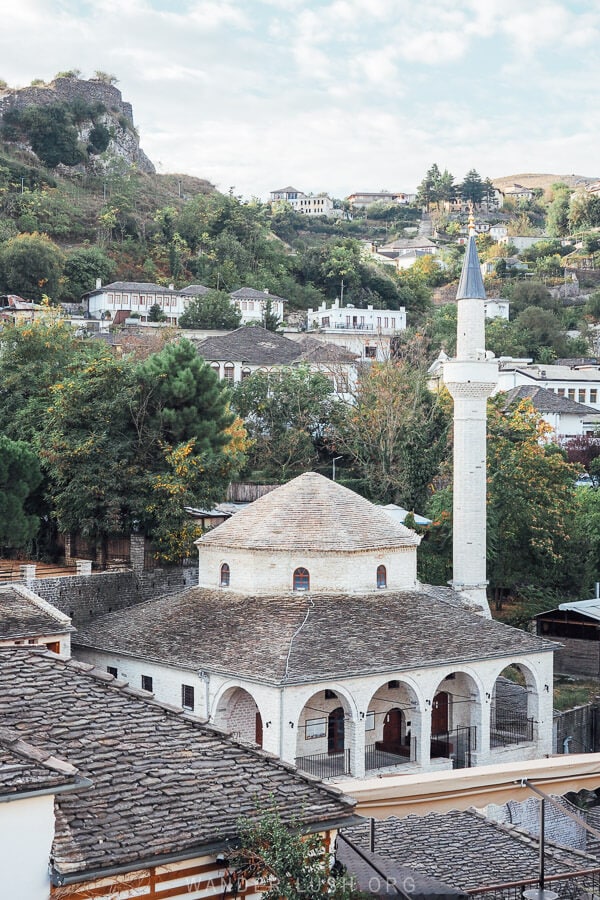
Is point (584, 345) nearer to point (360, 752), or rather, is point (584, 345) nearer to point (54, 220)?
point (54, 220)

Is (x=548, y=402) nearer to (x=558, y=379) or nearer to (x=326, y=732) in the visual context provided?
(x=558, y=379)

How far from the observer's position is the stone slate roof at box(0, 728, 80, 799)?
820 cm

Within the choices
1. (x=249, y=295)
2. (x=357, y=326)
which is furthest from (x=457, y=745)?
(x=249, y=295)

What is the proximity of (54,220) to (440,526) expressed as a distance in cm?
5973

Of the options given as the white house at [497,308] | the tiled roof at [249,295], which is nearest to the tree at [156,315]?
the tiled roof at [249,295]

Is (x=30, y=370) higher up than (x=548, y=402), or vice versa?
(x=30, y=370)

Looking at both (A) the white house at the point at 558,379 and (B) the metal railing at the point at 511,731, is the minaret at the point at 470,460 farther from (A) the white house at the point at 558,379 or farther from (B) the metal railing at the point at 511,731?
(A) the white house at the point at 558,379

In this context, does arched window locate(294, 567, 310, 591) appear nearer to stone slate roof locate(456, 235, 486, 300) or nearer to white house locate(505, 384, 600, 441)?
stone slate roof locate(456, 235, 486, 300)

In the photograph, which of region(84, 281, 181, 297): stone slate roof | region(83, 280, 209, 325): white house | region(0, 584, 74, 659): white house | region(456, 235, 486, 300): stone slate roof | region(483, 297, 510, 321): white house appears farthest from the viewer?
region(483, 297, 510, 321): white house

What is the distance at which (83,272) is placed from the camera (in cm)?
8012

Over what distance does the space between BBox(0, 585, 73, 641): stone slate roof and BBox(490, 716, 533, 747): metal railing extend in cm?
1164

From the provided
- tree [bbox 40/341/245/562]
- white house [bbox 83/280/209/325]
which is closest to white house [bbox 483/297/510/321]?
white house [bbox 83/280/209/325]

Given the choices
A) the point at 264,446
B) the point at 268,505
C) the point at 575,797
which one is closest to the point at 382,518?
the point at 268,505

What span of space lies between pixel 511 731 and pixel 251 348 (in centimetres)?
3419
